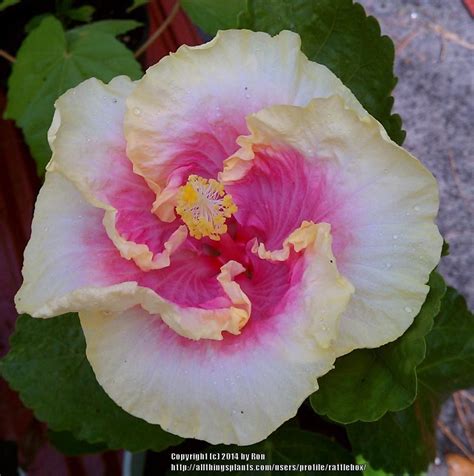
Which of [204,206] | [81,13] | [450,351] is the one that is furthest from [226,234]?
[81,13]

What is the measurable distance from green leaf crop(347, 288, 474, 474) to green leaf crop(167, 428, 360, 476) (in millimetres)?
88

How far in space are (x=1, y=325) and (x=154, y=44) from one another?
0.78 metres

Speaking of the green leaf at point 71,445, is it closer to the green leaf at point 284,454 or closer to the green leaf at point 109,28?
the green leaf at point 284,454

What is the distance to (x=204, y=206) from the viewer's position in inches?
31.9

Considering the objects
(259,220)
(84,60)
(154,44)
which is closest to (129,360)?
(259,220)

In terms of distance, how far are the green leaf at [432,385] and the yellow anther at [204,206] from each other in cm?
41

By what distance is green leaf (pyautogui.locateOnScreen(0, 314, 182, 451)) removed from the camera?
1012 mm

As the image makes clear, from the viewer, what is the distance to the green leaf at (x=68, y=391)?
101 cm

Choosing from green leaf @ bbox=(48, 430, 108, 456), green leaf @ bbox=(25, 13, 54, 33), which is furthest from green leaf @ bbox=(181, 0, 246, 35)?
green leaf @ bbox=(48, 430, 108, 456)

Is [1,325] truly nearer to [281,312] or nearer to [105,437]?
[105,437]

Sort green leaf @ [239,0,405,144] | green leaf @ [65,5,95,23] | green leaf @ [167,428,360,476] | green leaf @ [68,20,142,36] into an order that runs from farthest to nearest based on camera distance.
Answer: green leaf @ [65,5,95,23]
green leaf @ [68,20,142,36]
green leaf @ [167,428,360,476]
green leaf @ [239,0,405,144]

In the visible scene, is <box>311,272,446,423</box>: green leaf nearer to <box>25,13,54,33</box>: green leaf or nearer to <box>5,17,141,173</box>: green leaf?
<box>5,17,141,173</box>: green leaf

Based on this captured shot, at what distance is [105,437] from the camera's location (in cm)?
101

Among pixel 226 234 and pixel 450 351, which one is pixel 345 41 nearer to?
pixel 226 234
